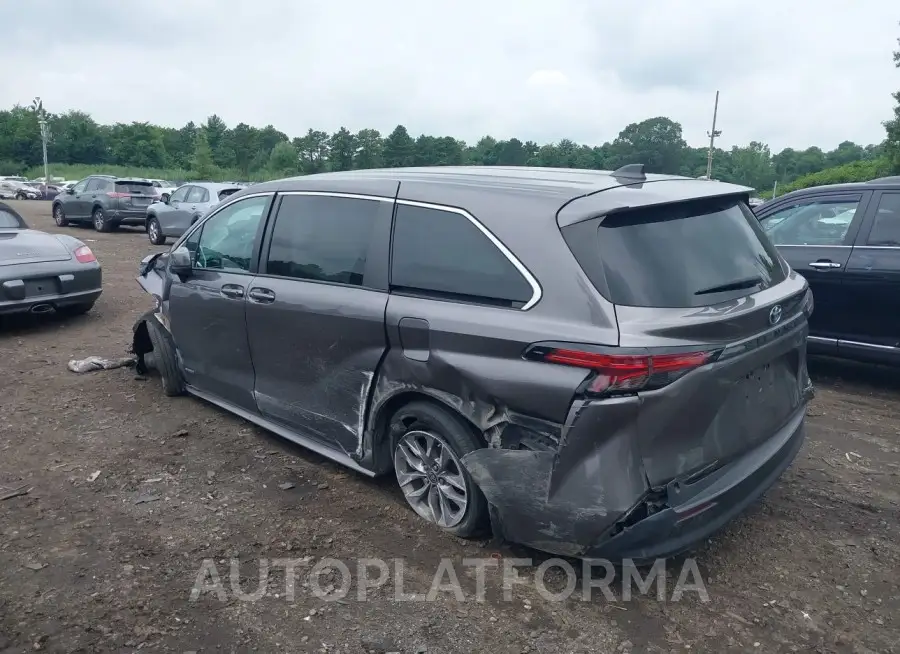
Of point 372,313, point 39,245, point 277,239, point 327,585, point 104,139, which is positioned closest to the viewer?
point 327,585

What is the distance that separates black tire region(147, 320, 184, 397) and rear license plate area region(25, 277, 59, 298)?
2641 millimetres

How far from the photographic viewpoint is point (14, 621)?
2916 mm

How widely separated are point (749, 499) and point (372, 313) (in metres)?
2.00

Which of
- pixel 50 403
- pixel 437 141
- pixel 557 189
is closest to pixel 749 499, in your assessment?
pixel 557 189

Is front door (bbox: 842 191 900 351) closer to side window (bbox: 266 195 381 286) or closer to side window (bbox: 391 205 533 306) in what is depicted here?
side window (bbox: 391 205 533 306)

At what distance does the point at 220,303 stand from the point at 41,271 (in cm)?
395

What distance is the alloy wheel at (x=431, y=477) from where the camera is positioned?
11.3 feet

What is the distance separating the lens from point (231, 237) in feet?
15.5

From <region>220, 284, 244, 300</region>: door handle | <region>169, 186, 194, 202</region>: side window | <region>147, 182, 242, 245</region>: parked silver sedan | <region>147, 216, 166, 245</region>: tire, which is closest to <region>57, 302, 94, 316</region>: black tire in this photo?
<region>220, 284, 244, 300</region>: door handle

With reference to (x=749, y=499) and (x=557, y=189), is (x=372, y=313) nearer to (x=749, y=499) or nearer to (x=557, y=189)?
(x=557, y=189)

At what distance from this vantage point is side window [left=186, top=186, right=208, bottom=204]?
16656 millimetres

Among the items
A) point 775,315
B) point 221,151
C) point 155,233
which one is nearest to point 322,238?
point 775,315

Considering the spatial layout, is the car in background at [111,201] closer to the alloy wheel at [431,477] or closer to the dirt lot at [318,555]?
the dirt lot at [318,555]

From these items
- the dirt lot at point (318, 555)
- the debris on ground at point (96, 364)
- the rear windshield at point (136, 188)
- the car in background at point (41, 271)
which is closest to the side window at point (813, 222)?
the dirt lot at point (318, 555)
